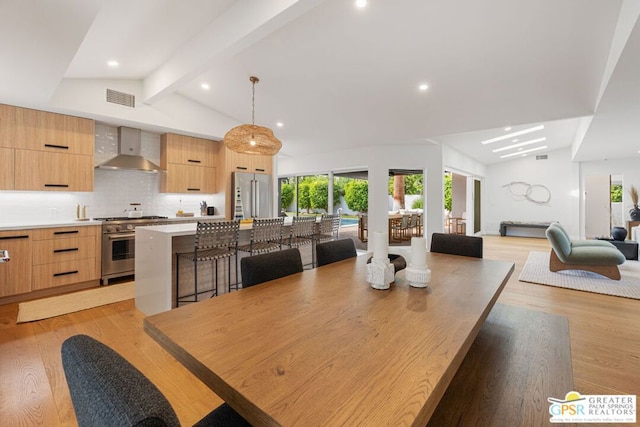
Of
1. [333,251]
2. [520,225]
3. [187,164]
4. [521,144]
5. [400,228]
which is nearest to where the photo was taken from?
[333,251]

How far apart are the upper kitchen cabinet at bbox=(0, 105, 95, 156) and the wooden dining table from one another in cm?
423

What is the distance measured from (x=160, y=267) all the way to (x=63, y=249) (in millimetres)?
2009

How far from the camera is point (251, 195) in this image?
5785 millimetres

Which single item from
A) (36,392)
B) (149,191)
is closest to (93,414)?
(36,392)

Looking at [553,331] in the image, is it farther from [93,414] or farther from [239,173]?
[239,173]

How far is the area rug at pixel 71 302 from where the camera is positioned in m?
3.10

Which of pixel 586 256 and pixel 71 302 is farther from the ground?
pixel 586 256

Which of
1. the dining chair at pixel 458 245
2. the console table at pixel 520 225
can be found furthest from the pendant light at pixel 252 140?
the console table at pixel 520 225

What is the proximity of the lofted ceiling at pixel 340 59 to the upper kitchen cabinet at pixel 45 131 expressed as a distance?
9.1 inches

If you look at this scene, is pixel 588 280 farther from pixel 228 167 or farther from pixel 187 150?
pixel 187 150

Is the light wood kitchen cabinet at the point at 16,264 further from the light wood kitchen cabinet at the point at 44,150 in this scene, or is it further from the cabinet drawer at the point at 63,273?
the light wood kitchen cabinet at the point at 44,150

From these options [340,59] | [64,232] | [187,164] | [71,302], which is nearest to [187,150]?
[187,164]

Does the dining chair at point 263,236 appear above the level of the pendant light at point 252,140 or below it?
below

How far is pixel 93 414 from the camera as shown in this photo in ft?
1.78
